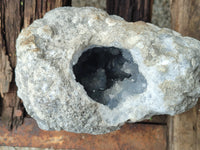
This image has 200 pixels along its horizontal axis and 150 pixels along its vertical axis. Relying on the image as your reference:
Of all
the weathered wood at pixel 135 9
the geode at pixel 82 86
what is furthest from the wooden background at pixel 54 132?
the geode at pixel 82 86

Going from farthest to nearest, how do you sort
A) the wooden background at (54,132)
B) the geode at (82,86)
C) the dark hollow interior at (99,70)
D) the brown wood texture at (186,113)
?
1. the wooden background at (54,132)
2. the brown wood texture at (186,113)
3. the dark hollow interior at (99,70)
4. the geode at (82,86)

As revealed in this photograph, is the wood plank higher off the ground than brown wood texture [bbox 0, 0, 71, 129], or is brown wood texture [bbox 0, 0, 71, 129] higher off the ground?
brown wood texture [bbox 0, 0, 71, 129]

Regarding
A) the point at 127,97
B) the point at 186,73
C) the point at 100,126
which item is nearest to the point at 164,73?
the point at 186,73

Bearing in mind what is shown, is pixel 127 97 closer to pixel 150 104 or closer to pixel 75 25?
pixel 150 104

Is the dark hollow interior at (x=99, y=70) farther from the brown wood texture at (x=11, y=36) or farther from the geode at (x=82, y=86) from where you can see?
the brown wood texture at (x=11, y=36)

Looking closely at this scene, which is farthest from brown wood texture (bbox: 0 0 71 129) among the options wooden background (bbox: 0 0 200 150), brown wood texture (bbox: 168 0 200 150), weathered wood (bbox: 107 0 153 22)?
brown wood texture (bbox: 168 0 200 150)

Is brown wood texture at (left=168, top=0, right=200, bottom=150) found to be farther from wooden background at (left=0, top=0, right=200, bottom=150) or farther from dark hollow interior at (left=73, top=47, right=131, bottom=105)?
dark hollow interior at (left=73, top=47, right=131, bottom=105)
